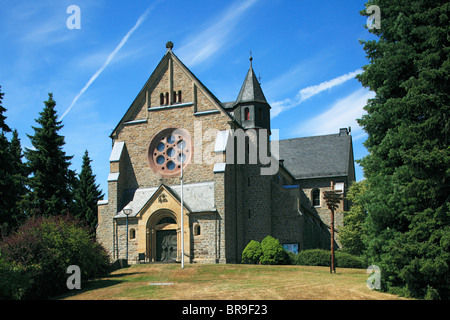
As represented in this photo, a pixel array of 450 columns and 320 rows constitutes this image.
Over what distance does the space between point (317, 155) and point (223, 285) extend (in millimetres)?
34966

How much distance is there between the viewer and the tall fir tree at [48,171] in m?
35.7

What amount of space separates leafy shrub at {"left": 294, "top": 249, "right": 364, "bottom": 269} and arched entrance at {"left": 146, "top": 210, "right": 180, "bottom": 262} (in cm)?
844

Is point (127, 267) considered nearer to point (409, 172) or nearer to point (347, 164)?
point (409, 172)

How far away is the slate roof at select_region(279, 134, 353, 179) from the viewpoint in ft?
165

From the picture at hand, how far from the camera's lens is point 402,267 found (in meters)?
16.5

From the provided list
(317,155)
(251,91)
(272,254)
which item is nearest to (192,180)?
(272,254)

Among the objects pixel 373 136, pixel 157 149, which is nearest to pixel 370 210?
pixel 373 136

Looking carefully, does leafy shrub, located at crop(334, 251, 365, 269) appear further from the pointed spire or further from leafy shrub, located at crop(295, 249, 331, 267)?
the pointed spire

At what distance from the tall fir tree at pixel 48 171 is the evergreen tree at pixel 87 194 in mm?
8450

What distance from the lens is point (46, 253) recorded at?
20281mm

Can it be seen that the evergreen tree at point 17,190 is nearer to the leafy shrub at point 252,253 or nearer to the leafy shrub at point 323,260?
the leafy shrub at point 252,253

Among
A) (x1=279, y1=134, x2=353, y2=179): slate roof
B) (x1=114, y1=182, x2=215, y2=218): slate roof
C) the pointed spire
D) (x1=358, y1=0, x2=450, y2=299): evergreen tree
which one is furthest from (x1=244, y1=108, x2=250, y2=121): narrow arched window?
(x1=358, y1=0, x2=450, y2=299): evergreen tree

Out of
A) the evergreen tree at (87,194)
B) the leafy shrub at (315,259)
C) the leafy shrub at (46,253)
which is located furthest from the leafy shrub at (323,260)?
the evergreen tree at (87,194)

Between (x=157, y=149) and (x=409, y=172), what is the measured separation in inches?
892
